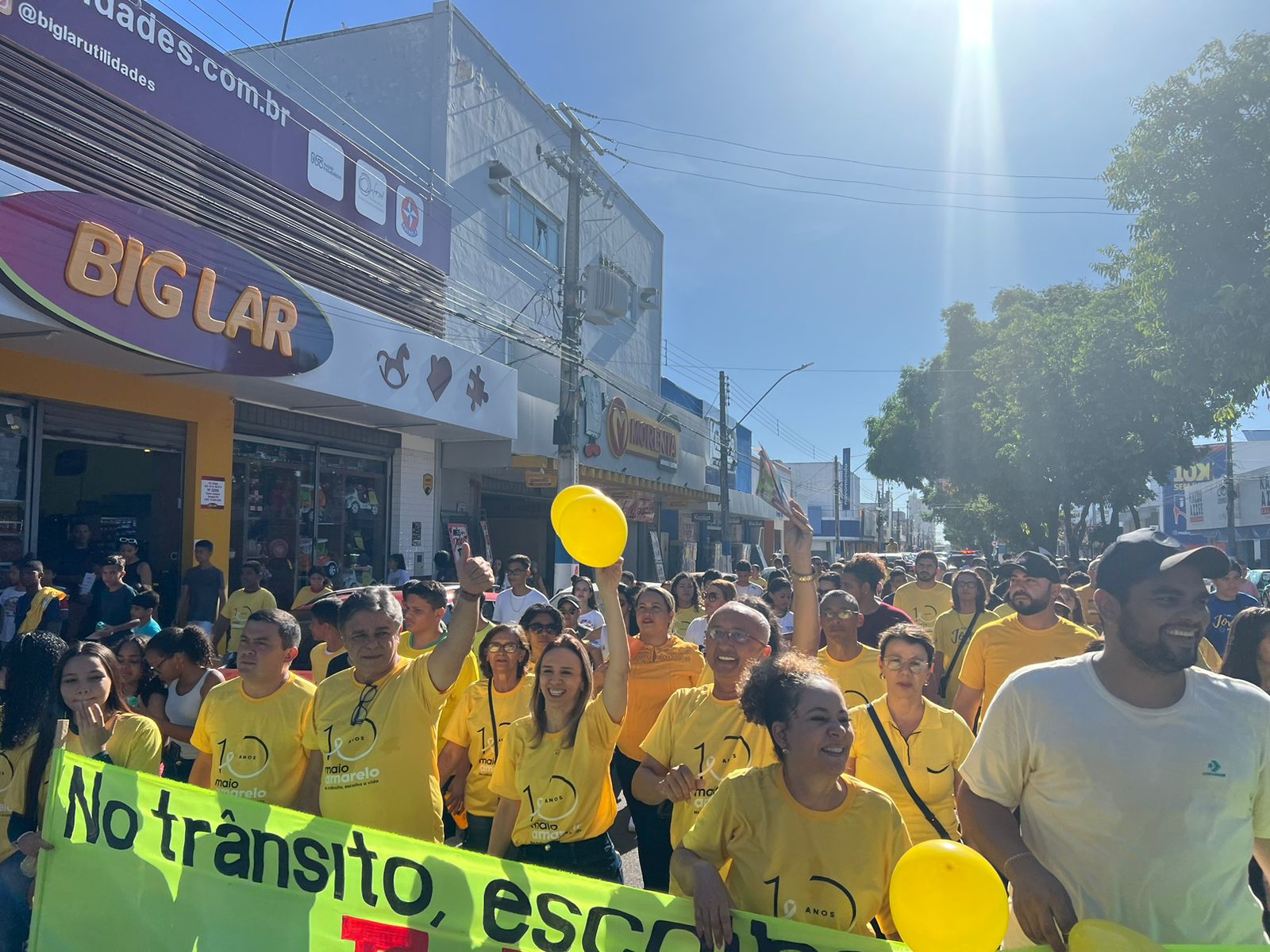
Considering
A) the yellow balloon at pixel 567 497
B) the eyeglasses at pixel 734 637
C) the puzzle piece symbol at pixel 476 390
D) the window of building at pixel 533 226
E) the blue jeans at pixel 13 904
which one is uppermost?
the window of building at pixel 533 226

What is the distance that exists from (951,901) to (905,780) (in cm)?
139

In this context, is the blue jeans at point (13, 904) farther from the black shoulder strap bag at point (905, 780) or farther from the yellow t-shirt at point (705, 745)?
the black shoulder strap bag at point (905, 780)

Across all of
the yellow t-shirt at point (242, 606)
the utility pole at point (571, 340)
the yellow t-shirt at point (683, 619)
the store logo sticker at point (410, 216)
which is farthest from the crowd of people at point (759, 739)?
the store logo sticker at point (410, 216)

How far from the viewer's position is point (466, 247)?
18.0 metres

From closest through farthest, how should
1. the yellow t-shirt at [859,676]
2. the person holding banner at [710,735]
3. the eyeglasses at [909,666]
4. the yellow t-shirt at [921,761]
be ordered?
1. the yellow t-shirt at [921,761]
2. the person holding banner at [710,735]
3. the eyeglasses at [909,666]
4. the yellow t-shirt at [859,676]

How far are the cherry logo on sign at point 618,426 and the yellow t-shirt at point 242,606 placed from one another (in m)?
11.5

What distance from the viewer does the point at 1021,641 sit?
4.94 m

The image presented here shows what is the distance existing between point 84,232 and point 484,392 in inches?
287

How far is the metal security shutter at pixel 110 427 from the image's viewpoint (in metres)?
9.60

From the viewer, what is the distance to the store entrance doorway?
11.0 metres

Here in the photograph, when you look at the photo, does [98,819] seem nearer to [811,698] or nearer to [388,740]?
[388,740]

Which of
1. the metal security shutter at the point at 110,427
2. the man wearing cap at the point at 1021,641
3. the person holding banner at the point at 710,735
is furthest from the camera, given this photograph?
the metal security shutter at the point at 110,427

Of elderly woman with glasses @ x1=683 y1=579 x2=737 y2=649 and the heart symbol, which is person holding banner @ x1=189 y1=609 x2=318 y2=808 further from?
the heart symbol

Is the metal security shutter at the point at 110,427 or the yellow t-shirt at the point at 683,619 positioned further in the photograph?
the metal security shutter at the point at 110,427
